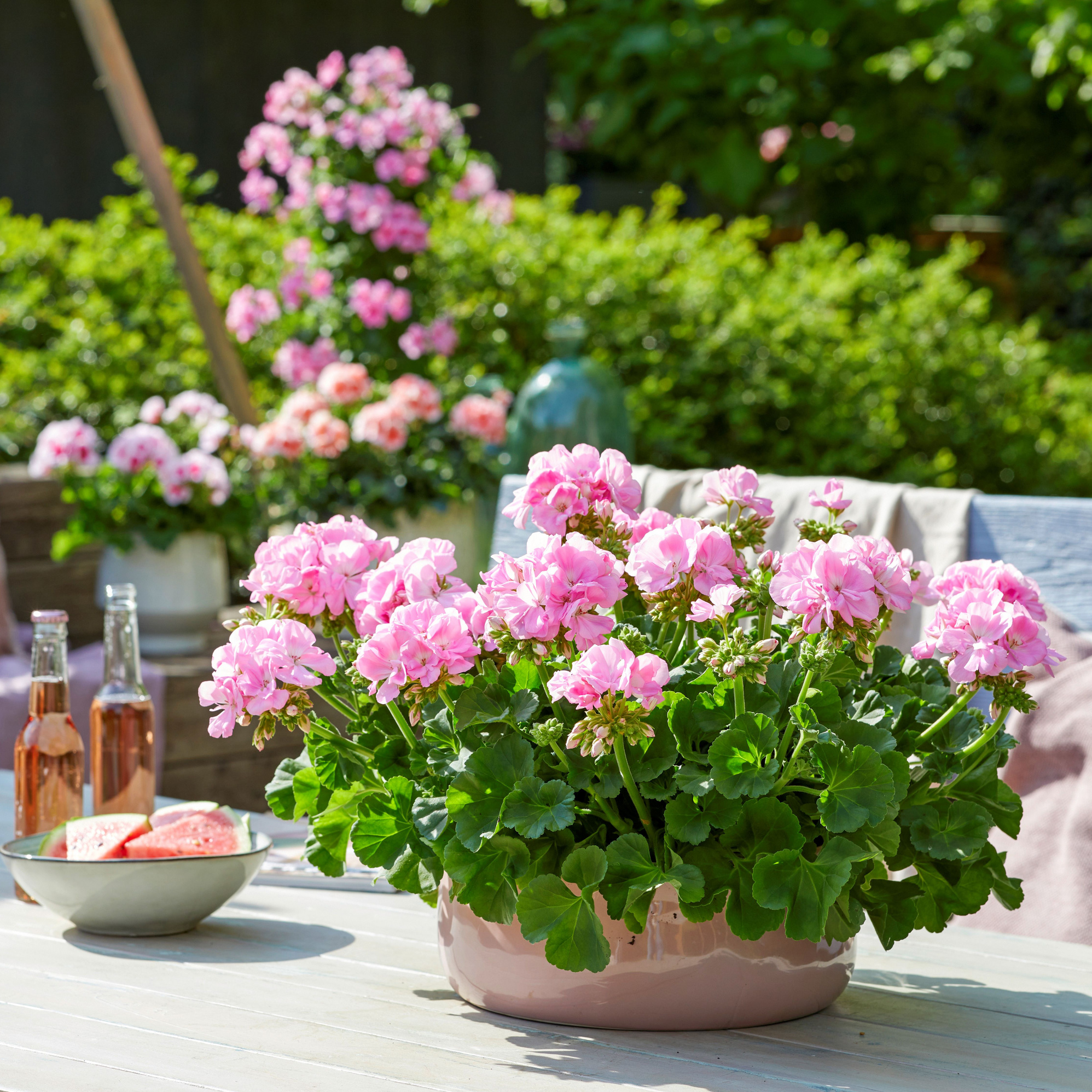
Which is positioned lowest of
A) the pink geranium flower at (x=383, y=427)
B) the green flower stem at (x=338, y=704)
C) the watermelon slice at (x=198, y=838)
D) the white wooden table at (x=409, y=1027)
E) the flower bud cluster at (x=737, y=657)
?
the white wooden table at (x=409, y=1027)

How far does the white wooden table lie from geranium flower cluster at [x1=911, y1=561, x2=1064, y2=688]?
0.26 m

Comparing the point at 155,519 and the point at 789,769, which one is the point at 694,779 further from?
the point at 155,519

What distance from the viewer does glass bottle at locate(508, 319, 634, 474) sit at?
11.3 feet

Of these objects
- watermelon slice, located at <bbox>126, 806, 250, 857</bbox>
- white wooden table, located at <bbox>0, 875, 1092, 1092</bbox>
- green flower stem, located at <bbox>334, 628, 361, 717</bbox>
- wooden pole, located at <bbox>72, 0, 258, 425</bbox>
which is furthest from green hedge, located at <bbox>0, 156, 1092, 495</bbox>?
green flower stem, located at <bbox>334, 628, 361, 717</bbox>

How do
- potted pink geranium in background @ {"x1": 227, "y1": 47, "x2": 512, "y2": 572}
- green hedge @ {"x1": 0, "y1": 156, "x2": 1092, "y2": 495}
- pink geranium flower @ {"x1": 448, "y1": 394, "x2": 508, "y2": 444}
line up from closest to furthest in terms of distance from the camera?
pink geranium flower @ {"x1": 448, "y1": 394, "x2": 508, "y2": 444} < potted pink geranium in background @ {"x1": 227, "y1": 47, "x2": 512, "y2": 572} < green hedge @ {"x1": 0, "y1": 156, "x2": 1092, "y2": 495}

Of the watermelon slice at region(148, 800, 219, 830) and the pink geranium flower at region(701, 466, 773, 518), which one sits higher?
the pink geranium flower at region(701, 466, 773, 518)

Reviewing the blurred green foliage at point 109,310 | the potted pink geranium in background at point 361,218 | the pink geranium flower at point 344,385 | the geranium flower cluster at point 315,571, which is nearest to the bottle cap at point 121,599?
the geranium flower cluster at point 315,571

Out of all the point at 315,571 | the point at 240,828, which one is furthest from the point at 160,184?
the point at 315,571

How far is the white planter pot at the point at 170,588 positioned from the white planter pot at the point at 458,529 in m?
0.43

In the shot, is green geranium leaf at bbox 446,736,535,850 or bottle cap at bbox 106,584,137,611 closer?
green geranium leaf at bbox 446,736,535,850

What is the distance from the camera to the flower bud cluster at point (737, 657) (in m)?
0.93

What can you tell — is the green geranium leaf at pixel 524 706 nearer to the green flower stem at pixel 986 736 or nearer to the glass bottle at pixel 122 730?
the green flower stem at pixel 986 736

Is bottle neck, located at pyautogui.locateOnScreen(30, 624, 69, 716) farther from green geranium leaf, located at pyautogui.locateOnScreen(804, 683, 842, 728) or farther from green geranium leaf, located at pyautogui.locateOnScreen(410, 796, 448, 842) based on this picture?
green geranium leaf, located at pyautogui.locateOnScreen(804, 683, 842, 728)

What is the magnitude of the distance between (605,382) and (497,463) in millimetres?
314
